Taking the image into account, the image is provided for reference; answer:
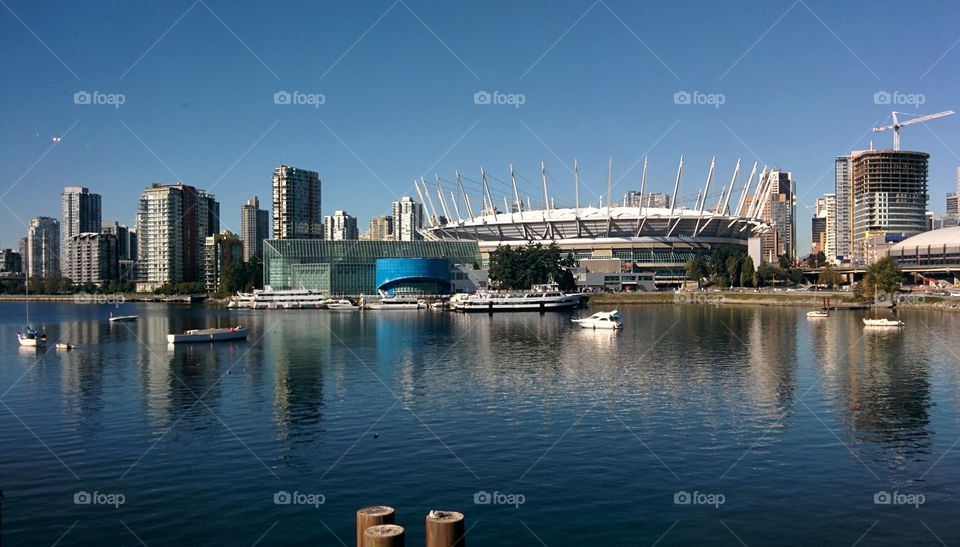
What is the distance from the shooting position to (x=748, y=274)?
342 ft

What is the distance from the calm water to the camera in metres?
13.2

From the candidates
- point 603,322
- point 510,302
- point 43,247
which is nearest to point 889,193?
point 510,302

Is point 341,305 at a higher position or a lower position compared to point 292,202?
lower

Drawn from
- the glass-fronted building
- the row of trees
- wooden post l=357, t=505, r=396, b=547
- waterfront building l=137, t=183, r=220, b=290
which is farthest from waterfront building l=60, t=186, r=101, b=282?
wooden post l=357, t=505, r=396, b=547

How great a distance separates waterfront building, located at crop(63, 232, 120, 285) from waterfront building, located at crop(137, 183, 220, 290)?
1144cm

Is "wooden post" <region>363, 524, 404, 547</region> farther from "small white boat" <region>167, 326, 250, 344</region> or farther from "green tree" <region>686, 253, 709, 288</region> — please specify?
"green tree" <region>686, 253, 709, 288</region>

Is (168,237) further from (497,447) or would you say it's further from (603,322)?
(497,447)

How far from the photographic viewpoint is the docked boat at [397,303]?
91.2 meters

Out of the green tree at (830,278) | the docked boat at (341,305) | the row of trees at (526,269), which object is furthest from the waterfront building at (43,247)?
the green tree at (830,278)

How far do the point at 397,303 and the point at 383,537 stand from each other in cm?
8533

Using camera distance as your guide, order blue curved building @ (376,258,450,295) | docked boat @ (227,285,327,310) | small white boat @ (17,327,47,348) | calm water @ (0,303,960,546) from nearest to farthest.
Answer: calm water @ (0,303,960,546), small white boat @ (17,327,47,348), docked boat @ (227,285,327,310), blue curved building @ (376,258,450,295)

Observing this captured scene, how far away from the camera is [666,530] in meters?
12.8

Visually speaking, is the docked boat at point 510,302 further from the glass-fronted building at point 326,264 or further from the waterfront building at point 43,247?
the waterfront building at point 43,247

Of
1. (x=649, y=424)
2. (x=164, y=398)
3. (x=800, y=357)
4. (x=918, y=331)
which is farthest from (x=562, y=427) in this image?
(x=918, y=331)
